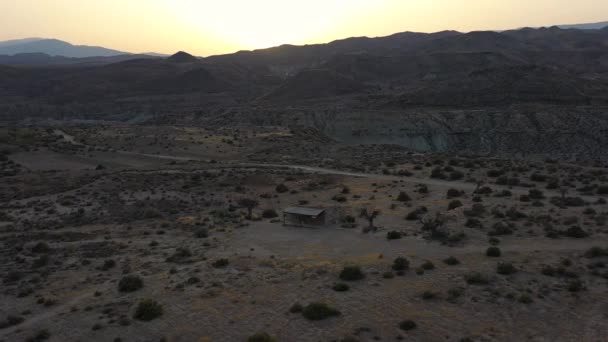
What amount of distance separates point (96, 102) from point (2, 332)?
184 metres

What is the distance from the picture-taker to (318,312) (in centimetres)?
2070

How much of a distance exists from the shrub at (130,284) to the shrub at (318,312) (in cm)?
893

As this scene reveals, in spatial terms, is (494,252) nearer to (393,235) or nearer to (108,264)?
(393,235)

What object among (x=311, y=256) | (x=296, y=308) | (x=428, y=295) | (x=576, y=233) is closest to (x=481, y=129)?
(x=576, y=233)

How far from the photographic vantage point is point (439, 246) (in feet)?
94.5

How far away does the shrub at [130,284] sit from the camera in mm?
24266

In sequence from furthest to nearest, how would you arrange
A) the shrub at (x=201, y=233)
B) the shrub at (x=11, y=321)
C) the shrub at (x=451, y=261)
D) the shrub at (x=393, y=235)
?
the shrub at (x=201, y=233)
the shrub at (x=393, y=235)
the shrub at (x=451, y=261)
the shrub at (x=11, y=321)

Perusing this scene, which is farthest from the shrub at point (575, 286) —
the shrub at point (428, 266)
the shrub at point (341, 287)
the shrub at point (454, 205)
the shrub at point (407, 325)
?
the shrub at point (454, 205)

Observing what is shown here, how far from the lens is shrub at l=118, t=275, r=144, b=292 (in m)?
24.3

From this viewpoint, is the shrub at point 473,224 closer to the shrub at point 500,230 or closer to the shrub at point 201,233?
the shrub at point 500,230

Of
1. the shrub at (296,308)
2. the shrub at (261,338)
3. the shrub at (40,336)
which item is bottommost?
the shrub at (40,336)

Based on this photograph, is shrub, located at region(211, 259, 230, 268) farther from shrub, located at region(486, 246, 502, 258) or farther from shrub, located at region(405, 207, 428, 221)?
shrub, located at region(405, 207, 428, 221)

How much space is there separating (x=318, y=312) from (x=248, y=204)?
2031 centimetres

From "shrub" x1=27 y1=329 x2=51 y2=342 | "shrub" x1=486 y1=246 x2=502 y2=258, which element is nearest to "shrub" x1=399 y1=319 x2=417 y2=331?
"shrub" x1=486 y1=246 x2=502 y2=258
